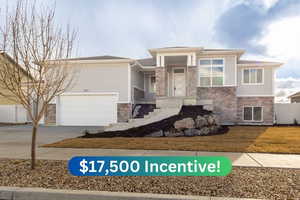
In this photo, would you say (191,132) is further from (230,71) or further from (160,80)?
(230,71)

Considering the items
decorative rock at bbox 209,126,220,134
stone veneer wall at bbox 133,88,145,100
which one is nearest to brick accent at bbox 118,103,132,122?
stone veneer wall at bbox 133,88,145,100

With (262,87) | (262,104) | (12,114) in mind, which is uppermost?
(262,87)

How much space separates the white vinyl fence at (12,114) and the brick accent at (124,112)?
10.3m

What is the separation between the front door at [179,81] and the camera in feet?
52.3

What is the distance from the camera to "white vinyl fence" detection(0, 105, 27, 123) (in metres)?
18.2

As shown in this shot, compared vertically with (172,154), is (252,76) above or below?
above

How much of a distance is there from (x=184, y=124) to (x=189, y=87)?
417 centimetres

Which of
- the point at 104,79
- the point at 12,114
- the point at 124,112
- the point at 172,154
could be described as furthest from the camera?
the point at 12,114

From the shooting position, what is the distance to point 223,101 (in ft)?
47.6

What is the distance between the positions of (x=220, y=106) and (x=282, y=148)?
308 inches

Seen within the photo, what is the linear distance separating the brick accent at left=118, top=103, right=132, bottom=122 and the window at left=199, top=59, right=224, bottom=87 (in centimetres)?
569

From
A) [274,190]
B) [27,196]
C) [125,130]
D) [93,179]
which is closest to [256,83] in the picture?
[125,130]

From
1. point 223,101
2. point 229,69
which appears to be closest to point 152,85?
point 223,101

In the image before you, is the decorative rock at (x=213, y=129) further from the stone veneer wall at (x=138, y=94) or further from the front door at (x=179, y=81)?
the stone veneer wall at (x=138, y=94)
